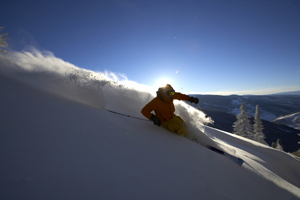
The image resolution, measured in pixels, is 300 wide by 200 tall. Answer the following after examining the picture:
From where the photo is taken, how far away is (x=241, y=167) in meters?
2.65

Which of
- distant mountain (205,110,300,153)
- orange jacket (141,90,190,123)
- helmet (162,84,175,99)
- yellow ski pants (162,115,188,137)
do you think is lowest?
distant mountain (205,110,300,153)

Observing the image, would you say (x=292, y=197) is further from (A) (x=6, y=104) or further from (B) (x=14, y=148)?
(A) (x=6, y=104)

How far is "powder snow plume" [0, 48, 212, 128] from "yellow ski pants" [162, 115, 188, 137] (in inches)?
24.3

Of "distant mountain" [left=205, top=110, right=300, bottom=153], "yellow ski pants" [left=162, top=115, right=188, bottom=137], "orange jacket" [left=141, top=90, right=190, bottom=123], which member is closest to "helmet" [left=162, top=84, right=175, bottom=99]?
"orange jacket" [left=141, top=90, right=190, bottom=123]

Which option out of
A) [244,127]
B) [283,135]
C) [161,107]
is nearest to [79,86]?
[161,107]

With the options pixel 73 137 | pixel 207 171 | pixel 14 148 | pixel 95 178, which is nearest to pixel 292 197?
pixel 207 171

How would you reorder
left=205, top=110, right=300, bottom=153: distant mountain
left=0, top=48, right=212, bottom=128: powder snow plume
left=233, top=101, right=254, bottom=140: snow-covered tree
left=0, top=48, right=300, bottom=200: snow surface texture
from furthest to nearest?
1. left=205, top=110, right=300, bottom=153: distant mountain
2. left=233, top=101, right=254, bottom=140: snow-covered tree
3. left=0, top=48, right=212, bottom=128: powder snow plume
4. left=0, top=48, right=300, bottom=200: snow surface texture

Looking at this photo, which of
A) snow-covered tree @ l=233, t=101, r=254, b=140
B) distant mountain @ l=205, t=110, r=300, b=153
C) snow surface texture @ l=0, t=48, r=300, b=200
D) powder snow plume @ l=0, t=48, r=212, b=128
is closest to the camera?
snow surface texture @ l=0, t=48, r=300, b=200

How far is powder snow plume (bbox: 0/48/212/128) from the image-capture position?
137 inches

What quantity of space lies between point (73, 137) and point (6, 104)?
1.38 metres

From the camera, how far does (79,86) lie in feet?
12.6

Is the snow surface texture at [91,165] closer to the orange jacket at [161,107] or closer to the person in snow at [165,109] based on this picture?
the person in snow at [165,109]

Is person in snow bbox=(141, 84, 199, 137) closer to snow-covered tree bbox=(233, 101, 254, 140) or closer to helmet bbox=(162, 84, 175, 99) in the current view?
helmet bbox=(162, 84, 175, 99)

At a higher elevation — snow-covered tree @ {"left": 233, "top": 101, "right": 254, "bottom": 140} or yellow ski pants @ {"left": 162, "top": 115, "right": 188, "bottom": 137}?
yellow ski pants @ {"left": 162, "top": 115, "right": 188, "bottom": 137}
